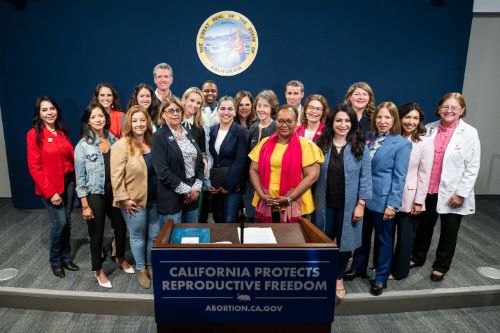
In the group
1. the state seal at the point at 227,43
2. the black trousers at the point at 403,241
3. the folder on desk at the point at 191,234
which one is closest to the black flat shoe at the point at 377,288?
the black trousers at the point at 403,241

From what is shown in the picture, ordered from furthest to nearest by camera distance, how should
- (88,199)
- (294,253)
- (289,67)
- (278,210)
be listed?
(289,67)
(88,199)
(278,210)
(294,253)

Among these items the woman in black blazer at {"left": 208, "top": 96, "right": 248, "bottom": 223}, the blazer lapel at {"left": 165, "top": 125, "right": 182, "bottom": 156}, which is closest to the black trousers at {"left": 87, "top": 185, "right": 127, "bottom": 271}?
the blazer lapel at {"left": 165, "top": 125, "right": 182, "bottom": 156}

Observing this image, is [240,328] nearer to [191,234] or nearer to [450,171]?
[191,234]

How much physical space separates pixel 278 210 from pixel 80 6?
345 centimetres

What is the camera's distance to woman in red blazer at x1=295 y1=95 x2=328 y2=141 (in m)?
3.17

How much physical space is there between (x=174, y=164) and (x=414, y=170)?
6.00 feet

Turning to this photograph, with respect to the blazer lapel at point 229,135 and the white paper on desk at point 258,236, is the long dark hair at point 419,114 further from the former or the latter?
the white paper on desk at point 258,236

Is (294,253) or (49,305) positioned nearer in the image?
(294,253)

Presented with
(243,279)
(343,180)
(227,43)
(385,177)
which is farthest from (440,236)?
(227,43)

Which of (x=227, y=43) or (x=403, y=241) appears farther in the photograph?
(x=227, y=43)

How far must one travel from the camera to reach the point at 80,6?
4.37 metres

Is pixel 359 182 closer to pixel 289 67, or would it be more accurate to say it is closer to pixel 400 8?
pixel 289 67

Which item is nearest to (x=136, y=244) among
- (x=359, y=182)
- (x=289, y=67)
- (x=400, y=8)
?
(x=359, y=182)

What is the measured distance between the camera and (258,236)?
1.63 m
